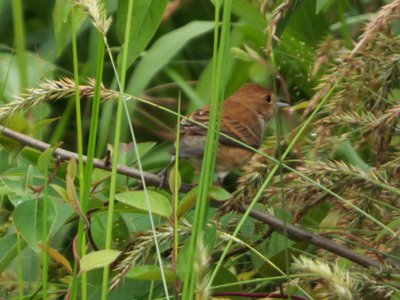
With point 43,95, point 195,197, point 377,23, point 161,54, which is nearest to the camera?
point 377,23

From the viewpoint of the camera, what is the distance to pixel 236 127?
3.85m

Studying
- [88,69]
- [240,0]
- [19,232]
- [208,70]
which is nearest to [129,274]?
[19,232]

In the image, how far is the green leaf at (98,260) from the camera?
5.54ft

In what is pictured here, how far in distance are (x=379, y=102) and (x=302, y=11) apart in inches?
58.0

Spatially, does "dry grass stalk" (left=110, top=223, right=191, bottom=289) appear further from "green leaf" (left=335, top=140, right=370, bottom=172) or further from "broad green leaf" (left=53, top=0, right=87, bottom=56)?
"green leaf" (left=335, top=140, right=370, bottom=172)

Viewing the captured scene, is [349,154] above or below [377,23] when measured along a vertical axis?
below

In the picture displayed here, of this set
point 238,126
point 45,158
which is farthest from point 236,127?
point 45,158

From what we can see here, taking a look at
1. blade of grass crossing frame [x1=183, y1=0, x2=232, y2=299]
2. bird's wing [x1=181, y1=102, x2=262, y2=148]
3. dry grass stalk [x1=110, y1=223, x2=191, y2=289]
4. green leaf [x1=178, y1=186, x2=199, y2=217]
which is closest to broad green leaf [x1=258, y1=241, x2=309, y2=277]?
dry grass stalk [x1=110, y1=223, x2=191, y2=289]

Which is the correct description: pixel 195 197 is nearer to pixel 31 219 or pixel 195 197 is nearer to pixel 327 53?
pixel 31 219

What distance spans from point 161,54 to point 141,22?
1735 mm

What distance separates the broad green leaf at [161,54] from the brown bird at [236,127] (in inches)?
12.3

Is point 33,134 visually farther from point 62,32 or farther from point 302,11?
point 302,11

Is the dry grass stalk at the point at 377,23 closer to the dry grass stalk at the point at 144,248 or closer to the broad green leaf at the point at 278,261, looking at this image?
the dry grass stalk at the point at 144,248

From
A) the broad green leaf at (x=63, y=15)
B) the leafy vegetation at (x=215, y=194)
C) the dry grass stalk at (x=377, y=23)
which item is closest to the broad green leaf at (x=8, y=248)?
the leafy vegetation at (x=215, y=194)
